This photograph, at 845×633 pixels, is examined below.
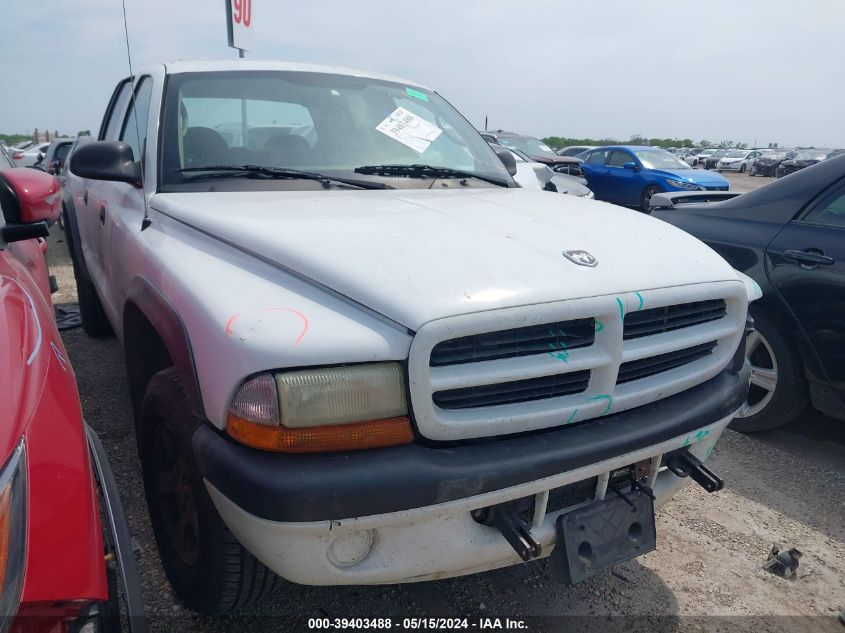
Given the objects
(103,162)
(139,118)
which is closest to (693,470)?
(103,162)

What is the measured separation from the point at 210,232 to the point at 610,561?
1580 mm

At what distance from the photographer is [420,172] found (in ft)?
9.32

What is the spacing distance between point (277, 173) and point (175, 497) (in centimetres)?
127

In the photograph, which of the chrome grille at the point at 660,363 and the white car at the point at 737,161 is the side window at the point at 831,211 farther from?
the white car at the point at 737,161

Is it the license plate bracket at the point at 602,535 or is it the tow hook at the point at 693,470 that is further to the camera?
the tow hook at the point at 693,470

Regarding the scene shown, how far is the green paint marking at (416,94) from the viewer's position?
3.34 metres

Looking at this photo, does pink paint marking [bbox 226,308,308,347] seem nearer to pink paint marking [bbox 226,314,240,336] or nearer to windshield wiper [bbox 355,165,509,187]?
pink paint marking [bbox 226,314,240,336]

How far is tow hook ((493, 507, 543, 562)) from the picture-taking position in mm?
1654

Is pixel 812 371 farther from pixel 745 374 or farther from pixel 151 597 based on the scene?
pixel 151 597

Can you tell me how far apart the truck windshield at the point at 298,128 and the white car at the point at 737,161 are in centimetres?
3688

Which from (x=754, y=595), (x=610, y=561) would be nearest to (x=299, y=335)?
(x=610, y=561)

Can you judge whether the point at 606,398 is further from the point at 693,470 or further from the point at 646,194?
the point at 646,194

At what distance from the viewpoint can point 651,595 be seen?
7.66ft

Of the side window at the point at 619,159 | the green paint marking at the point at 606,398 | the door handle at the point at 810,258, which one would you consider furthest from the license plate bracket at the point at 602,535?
the side window at the point at 619,159
